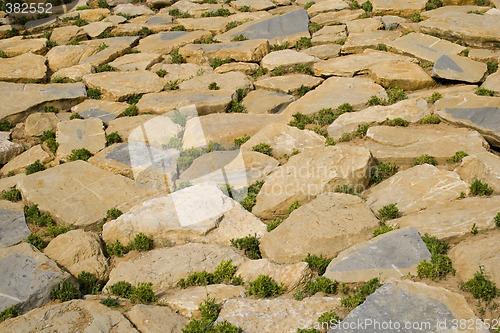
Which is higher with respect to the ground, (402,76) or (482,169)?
(402,76)

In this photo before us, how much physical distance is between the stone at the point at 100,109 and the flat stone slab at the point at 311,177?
5.96m

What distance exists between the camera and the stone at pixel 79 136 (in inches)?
501

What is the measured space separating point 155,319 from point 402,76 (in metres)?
10.2

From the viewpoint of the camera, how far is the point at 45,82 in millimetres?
16375

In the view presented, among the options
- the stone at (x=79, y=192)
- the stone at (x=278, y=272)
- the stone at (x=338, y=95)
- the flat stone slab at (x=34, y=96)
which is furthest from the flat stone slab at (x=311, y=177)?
the flat stone slab at (x=34, y=96)

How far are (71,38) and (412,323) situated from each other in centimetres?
1724

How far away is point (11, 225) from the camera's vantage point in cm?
1006

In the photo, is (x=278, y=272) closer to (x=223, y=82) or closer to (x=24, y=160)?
(x=24, y=160)

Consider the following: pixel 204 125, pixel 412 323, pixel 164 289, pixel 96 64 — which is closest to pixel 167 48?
pixel 96 64

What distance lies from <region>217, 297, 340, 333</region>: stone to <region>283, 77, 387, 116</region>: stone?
6.95 metres

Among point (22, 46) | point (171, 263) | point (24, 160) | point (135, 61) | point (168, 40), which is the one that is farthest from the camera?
point (168, 40)

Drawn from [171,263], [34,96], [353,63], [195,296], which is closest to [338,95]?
[353,63]

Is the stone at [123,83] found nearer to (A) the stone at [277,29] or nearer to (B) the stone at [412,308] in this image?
(A) the stone at [277,29]

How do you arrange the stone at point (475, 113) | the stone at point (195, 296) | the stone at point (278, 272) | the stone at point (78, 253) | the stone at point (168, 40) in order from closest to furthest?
the stone at point (195, 296) < the stone at point (278, 272) < the stone at point (78, 253) < the stone at point (475, 113) < the stone at point (168, 40)
